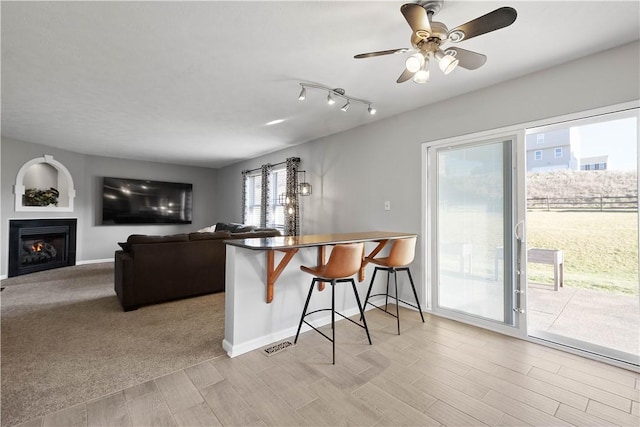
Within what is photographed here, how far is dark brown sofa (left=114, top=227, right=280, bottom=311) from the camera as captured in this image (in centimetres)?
352

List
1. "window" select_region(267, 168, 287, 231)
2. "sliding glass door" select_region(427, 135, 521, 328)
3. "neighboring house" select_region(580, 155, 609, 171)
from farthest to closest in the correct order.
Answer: "window" select_region(267, 168, 287, 231), "neighboring house" select_region(580, 155, 609, 171), "sliding glass door" select_region(427, 135, 521, 328)

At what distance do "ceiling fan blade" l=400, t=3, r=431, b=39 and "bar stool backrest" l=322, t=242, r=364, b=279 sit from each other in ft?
5.20

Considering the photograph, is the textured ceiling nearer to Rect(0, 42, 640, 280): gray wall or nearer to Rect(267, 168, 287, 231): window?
Rect(0, 42, 640, 280): gray wall

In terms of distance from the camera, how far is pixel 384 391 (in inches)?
77.8

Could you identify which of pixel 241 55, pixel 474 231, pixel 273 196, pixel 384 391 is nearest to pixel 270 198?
pixel 273 196

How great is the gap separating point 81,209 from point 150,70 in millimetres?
5518

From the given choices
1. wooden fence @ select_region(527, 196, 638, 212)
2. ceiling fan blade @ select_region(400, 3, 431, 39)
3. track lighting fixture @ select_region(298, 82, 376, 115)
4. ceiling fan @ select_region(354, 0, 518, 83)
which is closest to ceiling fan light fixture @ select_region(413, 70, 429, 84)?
ceiling fan @ select_region(354, 0, 518, 83)

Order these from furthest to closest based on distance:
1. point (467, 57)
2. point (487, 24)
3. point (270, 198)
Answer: point (270, 198) < point (467, 57) < point (487, 24)

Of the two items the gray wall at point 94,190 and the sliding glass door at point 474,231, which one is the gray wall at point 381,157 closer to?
the gray wall at point 94,190

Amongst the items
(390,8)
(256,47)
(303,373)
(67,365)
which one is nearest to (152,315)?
(67,365)

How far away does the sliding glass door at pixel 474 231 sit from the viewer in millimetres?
2986

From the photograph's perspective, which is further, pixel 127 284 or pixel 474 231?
pixel 127 284

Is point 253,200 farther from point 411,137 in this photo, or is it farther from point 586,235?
point 586,235

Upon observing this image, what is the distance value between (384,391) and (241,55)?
2.88m
